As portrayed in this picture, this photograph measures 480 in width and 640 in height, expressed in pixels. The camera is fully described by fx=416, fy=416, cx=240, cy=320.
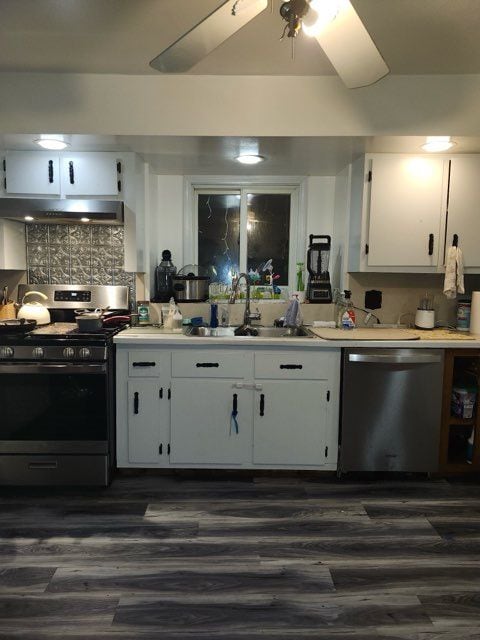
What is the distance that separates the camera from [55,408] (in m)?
2.38

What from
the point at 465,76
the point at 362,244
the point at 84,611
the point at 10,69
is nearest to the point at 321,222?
the point at 362,244

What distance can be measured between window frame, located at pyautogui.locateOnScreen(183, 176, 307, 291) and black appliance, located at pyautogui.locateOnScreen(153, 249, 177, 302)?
0.22 m

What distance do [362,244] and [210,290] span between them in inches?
46.0

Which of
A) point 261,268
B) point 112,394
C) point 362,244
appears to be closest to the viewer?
point 112,394

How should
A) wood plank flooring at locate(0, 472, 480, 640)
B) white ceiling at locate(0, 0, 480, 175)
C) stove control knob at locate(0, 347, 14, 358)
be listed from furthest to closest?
1. stove control knob at locate(0, 347, 14, 358)
2. white ceiling at locate(0, 0, 480, 175)
3. wood plank flooring at locate(0, 472, 480, 640)

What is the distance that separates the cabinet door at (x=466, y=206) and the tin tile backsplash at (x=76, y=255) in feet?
7.27

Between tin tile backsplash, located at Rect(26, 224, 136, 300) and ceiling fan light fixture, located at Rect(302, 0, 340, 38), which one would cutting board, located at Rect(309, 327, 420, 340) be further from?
ceiling fan light fixture, located at Rect(302, 0, 340, 38)

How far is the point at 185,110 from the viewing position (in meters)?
2.36

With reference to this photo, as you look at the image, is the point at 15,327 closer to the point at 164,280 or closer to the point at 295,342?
the point at 164,280

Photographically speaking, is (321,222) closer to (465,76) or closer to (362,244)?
(362,244)

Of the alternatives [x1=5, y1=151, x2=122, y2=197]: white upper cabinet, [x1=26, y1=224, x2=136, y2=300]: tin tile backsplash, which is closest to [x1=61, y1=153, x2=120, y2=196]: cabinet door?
[x1=5, y1=151, x2=122, y2=197]: white upper cabinet

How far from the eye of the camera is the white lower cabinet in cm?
248

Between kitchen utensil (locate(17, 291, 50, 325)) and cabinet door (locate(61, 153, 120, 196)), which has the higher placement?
cabinet door (locate(61, 153, 120, 196))

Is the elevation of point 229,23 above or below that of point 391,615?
above
